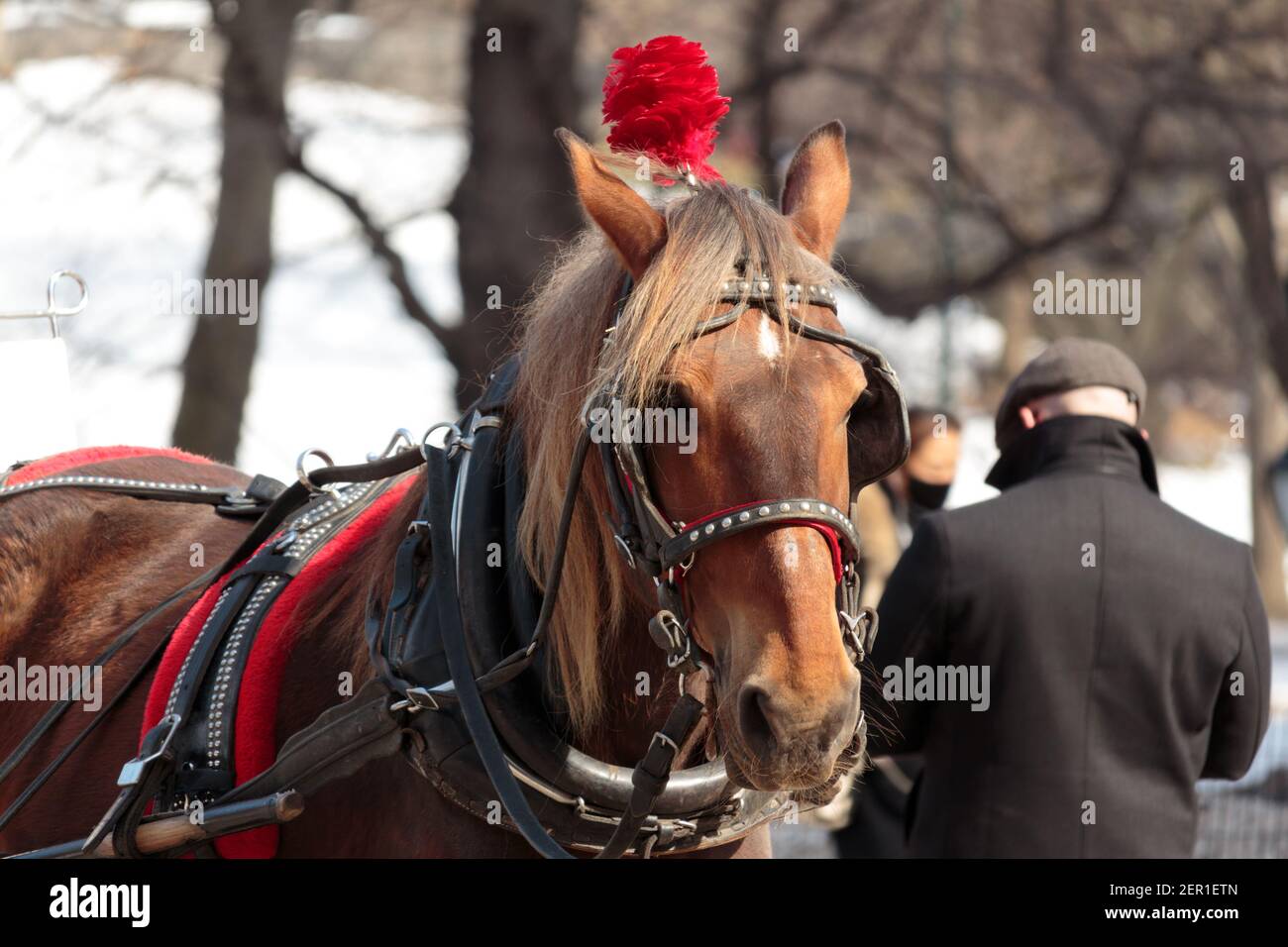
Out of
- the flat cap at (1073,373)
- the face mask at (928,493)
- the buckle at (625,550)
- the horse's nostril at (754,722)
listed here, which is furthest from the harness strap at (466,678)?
the face mask at (928,493)

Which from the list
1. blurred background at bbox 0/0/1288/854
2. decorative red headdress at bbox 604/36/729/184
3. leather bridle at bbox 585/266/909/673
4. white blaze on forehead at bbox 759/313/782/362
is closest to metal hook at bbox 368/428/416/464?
decorative red headdress at bbox 604/36/729/184

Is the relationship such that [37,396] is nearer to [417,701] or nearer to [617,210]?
[417,701]

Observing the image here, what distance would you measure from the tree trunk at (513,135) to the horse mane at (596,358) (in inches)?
211

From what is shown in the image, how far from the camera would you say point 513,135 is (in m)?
8.05

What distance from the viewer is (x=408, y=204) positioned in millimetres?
10180

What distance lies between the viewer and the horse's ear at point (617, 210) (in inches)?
95.3

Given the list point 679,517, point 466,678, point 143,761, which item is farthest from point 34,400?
point 679,517

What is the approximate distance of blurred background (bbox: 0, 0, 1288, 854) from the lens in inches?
324

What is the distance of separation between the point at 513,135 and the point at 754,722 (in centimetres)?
632

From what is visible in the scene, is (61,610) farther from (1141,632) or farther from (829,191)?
(1141,632)

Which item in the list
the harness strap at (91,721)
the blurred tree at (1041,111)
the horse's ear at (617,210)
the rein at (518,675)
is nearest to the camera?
the rein at (518,675)

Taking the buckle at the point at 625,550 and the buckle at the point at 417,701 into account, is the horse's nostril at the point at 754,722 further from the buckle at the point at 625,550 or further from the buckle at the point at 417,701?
the buckle at the point at 417,701
